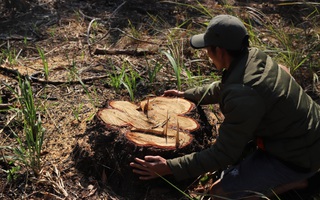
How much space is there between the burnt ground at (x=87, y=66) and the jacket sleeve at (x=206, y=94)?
52cm

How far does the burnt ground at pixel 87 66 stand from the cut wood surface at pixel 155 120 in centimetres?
13

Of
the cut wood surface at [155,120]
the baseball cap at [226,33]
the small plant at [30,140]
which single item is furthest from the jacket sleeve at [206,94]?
the small plant at [30,140]

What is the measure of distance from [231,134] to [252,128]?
0.11 metres

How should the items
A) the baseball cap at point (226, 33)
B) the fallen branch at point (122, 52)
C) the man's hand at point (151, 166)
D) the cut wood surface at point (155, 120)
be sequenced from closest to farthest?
the baseball cap at point (226, 33)
the man's hand at point (151, 166)
the cut wood surface at point (155, 120)
the fallen branch at point (122, 52)

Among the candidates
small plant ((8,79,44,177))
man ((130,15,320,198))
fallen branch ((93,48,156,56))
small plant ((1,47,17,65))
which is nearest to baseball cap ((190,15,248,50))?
man ((130,15,320,198))

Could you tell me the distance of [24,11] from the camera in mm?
5004

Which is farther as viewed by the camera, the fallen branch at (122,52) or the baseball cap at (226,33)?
the fallen branch at (122,52)

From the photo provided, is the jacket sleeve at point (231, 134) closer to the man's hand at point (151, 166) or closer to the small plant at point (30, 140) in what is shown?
the man's hand at point (151, 166)

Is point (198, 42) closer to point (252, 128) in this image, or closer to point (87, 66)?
point (252, 128)

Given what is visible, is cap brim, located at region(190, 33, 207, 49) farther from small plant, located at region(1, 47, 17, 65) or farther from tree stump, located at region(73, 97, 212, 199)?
small plant, located at region(1, 47, 17, 65)

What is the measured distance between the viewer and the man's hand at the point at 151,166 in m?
2.36

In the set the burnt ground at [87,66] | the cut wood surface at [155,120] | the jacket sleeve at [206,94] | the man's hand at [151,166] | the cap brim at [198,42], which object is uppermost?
the cap brim at [198,42]

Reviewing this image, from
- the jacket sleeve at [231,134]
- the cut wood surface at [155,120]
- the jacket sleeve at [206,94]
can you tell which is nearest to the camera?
the jacket sleeve at [231,134]

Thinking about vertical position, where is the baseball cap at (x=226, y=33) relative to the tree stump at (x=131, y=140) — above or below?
above
